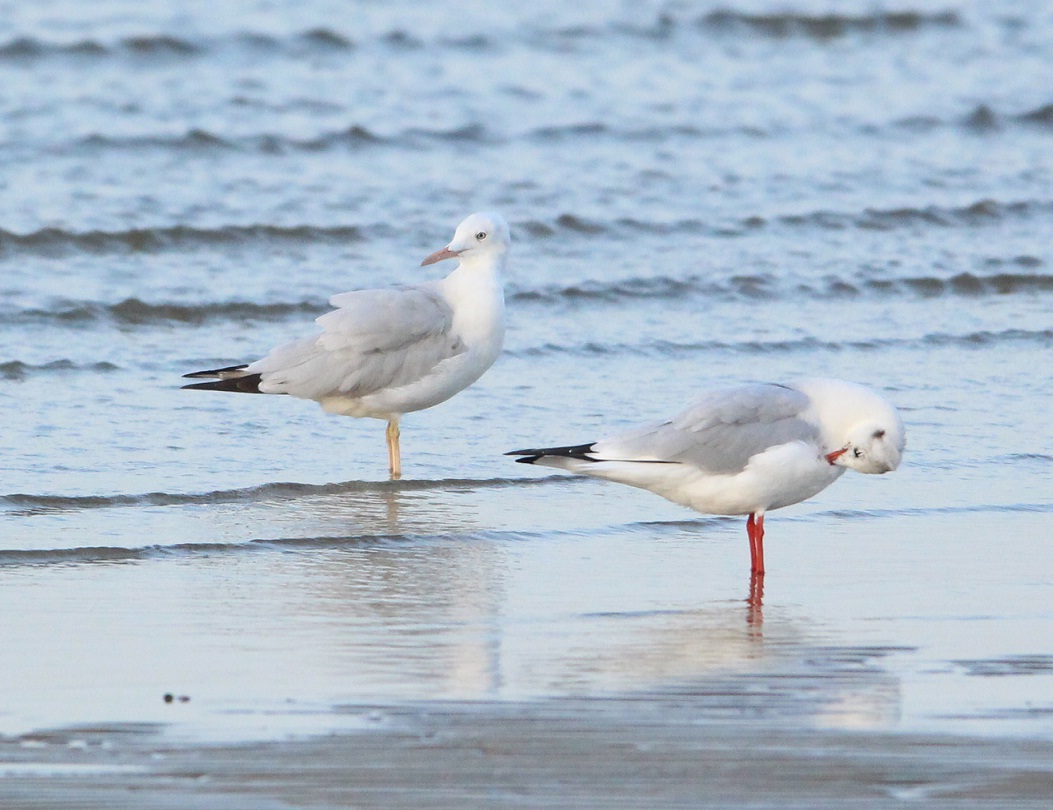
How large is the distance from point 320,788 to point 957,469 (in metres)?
3.97

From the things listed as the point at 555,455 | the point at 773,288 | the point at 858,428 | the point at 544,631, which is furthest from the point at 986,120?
the point at 544,631

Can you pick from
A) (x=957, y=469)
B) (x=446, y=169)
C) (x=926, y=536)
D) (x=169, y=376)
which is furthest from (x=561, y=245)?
(x=926, y=536)

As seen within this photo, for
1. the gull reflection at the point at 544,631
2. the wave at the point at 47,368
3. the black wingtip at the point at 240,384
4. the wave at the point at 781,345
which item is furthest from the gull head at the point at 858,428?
the wave at the point at 47,368

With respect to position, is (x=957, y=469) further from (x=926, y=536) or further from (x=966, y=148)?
(x=966, y=148)

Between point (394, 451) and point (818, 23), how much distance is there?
14261mm

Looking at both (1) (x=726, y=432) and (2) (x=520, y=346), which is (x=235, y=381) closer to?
(2) (x=520, y=346)

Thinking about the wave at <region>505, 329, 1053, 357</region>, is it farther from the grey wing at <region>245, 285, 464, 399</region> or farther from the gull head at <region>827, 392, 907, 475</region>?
the gull head at <region>827, 392, 907, 475</region>

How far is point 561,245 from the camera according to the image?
11688 mm

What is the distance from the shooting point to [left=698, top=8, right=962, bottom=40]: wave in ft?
64.7

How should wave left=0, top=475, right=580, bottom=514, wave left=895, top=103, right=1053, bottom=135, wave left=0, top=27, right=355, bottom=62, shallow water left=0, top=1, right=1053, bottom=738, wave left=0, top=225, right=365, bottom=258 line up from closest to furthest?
1. shallow water left=0, top=1, right=1053, bottom=738
2. wave left=0, top=475, right=580, bottom=514
3. wave left=0, top=225, right=365, bottom=258
4. wave left=895, top=103, right=1053, bottom=135
5. wave left=0, top=27, right=355, bottom=62

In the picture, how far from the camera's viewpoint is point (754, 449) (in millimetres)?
5383

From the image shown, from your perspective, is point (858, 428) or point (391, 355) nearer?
point (858, 428)

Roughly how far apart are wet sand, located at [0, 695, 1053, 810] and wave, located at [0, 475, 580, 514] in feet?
7.65

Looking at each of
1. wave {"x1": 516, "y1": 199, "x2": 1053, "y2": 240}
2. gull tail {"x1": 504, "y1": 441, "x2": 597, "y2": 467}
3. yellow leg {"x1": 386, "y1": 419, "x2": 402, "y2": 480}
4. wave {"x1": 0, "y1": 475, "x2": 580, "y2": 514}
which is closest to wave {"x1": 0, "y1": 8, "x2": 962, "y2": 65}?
wave {"x1": 516, "y1": 199, "x2": 1053, "y2": 240}
